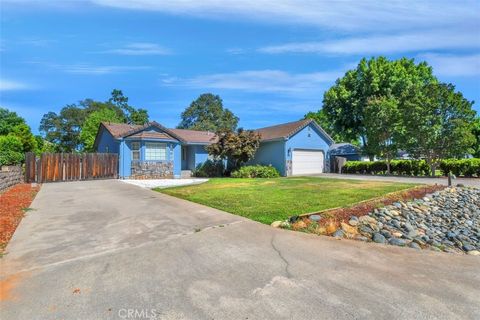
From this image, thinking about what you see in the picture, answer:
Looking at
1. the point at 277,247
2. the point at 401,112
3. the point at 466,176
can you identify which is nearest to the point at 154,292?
the point at 277,247

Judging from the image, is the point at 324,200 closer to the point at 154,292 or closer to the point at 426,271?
the point at 426,271

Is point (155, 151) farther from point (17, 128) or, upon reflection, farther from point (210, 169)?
point (17, 128)

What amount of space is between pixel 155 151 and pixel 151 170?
1402 mm

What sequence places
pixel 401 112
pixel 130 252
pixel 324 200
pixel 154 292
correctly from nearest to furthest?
pixel 154 292, pixel 130 252, pixel 324 200, pixel 401 112

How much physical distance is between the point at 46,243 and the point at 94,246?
100 cm

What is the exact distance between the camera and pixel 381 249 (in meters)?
5.11

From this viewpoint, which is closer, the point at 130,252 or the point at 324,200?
the point at 130,252

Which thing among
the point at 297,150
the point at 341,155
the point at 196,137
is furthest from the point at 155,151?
the point at 341,155

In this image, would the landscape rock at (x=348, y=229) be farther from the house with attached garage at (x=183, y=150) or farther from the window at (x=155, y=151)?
the window at (x=155, y=151)

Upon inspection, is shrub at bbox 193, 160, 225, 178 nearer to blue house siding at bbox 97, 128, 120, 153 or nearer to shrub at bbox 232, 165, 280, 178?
shrub at bbox 232, 165, 280, 178

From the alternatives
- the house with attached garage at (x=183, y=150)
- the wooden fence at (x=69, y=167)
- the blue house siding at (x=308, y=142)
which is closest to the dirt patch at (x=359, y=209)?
the blue house siding at (x=308, y=142)

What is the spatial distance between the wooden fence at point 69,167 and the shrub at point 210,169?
20.1ft

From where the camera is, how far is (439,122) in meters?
18.7

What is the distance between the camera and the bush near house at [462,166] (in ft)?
56.9
